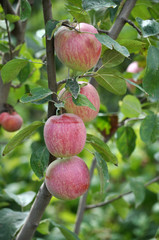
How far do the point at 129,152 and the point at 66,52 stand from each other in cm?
53

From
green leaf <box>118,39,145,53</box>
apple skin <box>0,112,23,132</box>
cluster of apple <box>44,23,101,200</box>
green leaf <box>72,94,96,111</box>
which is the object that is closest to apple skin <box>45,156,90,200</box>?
cluster of apple <box>44,23,101,200</box>

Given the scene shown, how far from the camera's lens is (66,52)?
566mm

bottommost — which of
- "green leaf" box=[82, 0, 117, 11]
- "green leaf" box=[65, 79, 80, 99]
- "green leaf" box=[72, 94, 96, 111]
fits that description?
"green leaf" box=[72, 94, 96, 111]

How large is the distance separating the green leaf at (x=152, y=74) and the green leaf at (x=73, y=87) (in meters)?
0.17

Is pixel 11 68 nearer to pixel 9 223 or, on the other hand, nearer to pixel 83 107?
pixel 83 107

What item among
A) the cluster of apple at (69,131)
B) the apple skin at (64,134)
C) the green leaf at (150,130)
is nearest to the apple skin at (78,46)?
the cluster of apple at (69,131)

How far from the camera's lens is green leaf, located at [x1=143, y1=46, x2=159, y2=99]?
2.13 feet

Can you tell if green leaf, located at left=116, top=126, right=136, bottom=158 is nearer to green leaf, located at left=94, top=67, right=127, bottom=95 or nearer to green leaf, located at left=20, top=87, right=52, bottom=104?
green leaf, located at left=94, top=67, right=127, bottom=95

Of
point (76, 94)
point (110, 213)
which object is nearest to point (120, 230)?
point (110, 213)

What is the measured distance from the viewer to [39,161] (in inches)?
25.7

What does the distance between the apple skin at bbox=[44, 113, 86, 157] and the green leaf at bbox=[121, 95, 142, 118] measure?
17.7 inches

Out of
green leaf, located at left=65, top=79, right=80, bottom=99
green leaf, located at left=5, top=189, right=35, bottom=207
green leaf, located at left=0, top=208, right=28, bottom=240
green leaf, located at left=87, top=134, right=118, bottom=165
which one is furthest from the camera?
green leaf, located at left=5, top=189, right=35, bottom=207

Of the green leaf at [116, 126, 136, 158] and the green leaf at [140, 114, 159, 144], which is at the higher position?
the green leaf at [140, 114, 159, 144]

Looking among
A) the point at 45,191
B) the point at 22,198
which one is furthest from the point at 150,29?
the point at 22,198
